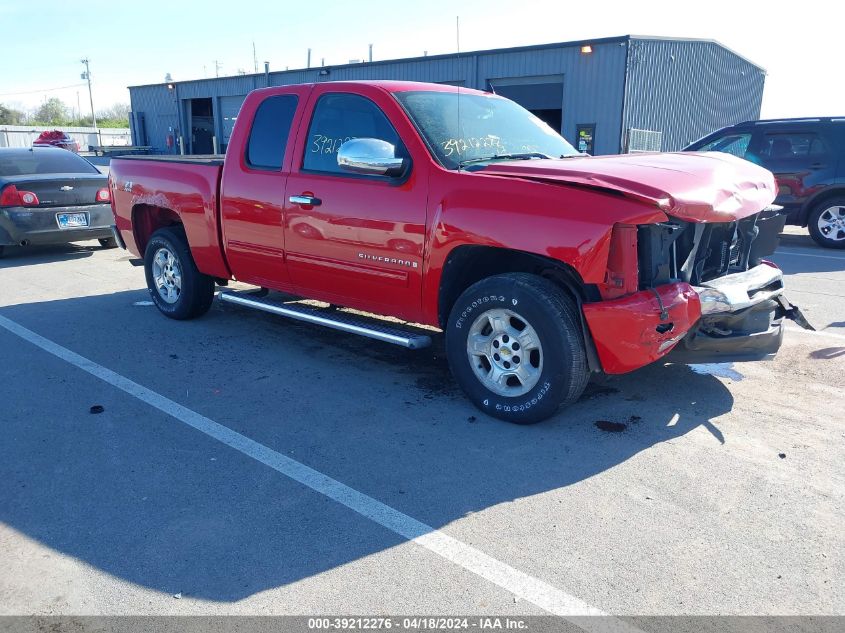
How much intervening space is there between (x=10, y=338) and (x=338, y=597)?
16.0 ft

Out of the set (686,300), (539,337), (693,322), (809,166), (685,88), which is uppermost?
(685,88)

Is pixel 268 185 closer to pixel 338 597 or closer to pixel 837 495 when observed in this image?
pixel 338 597

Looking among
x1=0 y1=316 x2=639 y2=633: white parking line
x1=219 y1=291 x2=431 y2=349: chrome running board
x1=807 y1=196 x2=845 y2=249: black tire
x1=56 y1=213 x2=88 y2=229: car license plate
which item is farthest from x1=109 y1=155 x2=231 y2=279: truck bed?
x1=807 y1=196 x2=845 y2=249: black tire

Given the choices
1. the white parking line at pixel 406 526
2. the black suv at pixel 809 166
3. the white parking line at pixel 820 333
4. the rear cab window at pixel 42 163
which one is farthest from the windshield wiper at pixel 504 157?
the rear cab window at pixel 42 163

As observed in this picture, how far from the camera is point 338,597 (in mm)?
2701

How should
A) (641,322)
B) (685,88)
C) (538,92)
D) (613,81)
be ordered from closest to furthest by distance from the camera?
1. (641,322)
2. (613,81)
3. (538,92)
4. (685,88)

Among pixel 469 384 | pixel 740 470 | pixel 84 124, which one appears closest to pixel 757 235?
pixel 740 470

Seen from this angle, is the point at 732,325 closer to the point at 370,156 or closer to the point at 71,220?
the point at 370,156

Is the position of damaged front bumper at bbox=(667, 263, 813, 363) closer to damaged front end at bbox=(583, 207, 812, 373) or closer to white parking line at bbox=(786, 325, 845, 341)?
damaged front end at bbox=(583, 207, 812, 373)

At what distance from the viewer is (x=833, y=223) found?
1098 centimetres

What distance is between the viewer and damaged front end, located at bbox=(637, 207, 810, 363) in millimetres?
3947

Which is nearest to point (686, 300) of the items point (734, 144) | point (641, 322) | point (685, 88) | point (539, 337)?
point (641, 322)

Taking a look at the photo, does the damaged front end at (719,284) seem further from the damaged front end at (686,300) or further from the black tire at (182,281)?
the black tire at (182,281)

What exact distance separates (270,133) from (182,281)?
1.83 m
